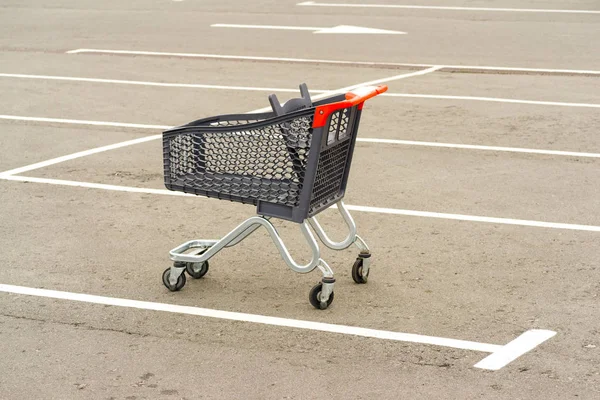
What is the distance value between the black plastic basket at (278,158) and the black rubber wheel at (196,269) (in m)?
0.60

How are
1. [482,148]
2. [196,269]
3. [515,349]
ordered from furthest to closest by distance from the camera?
[482,148]
[196,269]
[515,349]

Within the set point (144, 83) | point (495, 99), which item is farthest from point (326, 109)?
point (144, 83)

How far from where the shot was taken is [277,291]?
6.05 meters

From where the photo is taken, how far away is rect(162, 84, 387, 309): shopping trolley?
214 inches

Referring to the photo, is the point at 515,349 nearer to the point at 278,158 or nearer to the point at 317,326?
the point at 317,326

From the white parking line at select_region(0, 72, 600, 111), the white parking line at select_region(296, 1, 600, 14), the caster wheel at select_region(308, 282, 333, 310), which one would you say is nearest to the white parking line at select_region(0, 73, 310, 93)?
the white parking line at select_region(0, 72, 600, 111)

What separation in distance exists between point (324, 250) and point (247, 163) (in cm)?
130

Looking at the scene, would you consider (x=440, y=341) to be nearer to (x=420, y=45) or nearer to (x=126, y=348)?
(x=126, y=348)

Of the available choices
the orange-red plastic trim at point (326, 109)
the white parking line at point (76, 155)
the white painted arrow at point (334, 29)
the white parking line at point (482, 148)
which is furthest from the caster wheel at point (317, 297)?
the white painted arrow at point (334, 29)

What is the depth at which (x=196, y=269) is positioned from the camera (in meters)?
6.21

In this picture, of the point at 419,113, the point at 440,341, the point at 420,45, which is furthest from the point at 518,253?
the point at 420,45

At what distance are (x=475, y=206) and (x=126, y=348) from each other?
3.48 metres

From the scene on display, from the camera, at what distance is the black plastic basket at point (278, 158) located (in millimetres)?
5410

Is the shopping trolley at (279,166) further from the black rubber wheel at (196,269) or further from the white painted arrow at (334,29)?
the white painted arrow at (334,29)
